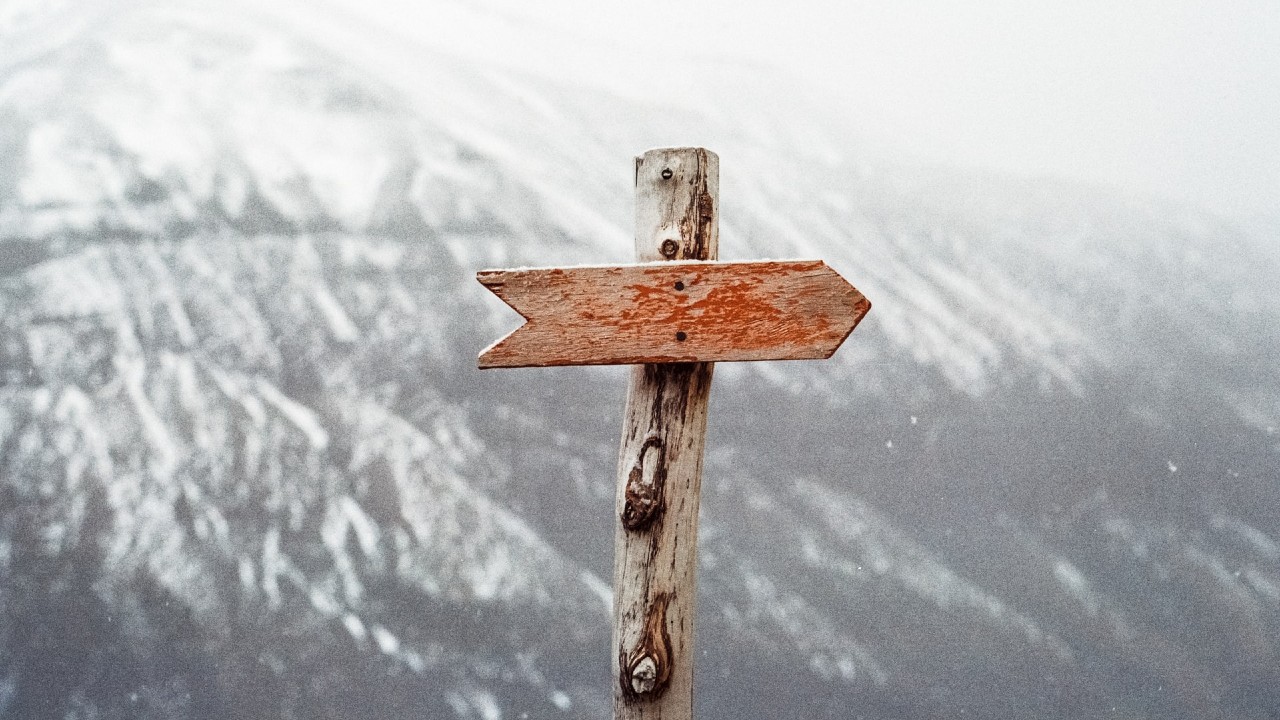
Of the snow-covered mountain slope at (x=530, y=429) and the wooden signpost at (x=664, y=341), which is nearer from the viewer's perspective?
the wooden signpost at (x=664, y=341)

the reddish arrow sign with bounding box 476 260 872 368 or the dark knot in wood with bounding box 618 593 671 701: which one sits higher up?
the reddish arrow sign with bounding box 476 260 872 368

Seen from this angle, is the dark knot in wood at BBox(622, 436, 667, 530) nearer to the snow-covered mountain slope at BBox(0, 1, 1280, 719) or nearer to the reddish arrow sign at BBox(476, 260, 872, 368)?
the reddish arrow sign at BBox(476, 260, 872, 368)

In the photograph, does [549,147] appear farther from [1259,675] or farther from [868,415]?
[1259,675]

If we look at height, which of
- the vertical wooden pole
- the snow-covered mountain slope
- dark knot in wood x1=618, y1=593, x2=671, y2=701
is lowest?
the snow-covered mountain slope

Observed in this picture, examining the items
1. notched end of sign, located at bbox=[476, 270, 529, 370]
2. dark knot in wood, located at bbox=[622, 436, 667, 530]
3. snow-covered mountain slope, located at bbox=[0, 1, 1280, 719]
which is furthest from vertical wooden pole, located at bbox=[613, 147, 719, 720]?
snow-covered mountain slope, located at bbox=[0, 1, 1280, 719]

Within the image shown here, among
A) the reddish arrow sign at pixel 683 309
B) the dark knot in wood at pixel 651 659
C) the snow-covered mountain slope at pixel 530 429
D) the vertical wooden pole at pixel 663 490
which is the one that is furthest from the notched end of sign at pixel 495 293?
the snow-covered mountain slope at pixel 530 429

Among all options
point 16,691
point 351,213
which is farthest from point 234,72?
point 16,691

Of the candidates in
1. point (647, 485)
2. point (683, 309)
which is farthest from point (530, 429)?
point (683, 309)

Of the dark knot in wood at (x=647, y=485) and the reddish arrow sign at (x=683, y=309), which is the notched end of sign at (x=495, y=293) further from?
the dark knot in wood at (x=647, y=485)
